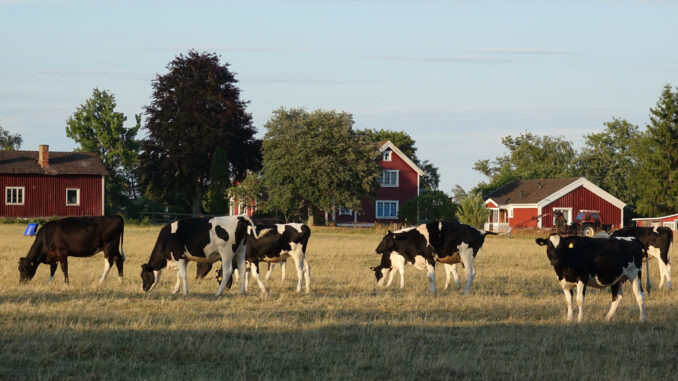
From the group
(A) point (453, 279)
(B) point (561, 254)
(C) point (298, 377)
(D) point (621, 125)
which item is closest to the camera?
(C) point (298, 377)

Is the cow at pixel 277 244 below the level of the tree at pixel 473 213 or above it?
below

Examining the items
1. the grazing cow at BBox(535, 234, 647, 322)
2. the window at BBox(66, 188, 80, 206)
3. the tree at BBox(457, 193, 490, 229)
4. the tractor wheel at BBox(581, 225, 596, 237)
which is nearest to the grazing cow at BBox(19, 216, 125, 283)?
the grazing cow at BBox(535, 234, 647, 322)

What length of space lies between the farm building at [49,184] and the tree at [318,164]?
41.1ft

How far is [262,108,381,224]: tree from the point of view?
6400 cm

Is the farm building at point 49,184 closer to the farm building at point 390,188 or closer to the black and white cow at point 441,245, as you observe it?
the farm building at point 390,188

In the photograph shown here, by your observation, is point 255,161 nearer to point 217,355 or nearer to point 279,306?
point 279,306

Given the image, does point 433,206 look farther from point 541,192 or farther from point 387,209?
point 387,209

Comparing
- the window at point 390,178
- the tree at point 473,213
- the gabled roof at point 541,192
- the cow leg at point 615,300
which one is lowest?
the cow leg at point 615,300

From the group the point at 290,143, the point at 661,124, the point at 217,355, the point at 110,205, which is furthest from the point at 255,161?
the point at 217,355

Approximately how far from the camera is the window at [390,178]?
75.7 metres

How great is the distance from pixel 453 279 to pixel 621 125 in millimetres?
85442

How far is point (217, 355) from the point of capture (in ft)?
36.6

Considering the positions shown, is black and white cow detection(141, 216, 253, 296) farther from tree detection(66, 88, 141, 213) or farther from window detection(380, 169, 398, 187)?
tree detection(66, 88, 141, 213)

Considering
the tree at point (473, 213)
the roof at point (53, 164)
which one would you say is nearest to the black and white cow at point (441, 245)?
the tree at point (473, 213)
